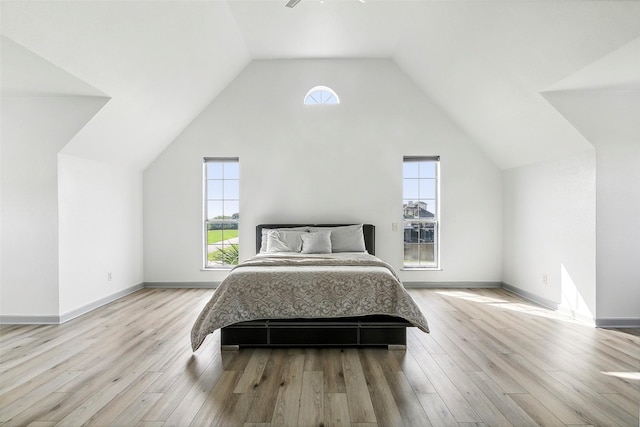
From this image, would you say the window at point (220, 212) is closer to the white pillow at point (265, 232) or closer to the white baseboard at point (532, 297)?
the white pillow at point (265, 232)

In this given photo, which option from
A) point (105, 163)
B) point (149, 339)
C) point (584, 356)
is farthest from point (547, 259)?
point (105, 163)

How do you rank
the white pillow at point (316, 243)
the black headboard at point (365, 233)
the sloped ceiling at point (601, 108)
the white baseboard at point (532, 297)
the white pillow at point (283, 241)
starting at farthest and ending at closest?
1. the black headboard at point (365, 233)
2. the white pillow at point (283, 241)
3. the white pillow at point (316, 243)
4. the white baseboard at point (532, 297)
5. the sloped ceiling at point (601, 108)

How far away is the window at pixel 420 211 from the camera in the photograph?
5375mm

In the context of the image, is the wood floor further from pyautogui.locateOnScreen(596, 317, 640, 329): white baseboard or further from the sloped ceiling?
the sloped ceiling

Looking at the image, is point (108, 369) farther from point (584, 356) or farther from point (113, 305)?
point (584, 356)

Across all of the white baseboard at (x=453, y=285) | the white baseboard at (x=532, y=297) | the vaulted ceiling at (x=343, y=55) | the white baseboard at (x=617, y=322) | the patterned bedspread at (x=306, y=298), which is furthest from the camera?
the white baseboard at (x=453, y=285)

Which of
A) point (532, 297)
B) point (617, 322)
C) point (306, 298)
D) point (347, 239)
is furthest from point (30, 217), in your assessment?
point (617, 322)

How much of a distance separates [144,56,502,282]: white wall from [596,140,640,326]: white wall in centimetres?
181

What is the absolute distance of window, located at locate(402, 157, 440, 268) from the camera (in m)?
5.38

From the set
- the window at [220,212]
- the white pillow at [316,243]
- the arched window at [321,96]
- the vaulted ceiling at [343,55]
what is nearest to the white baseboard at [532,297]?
the vaulted ceiling at [343,55]

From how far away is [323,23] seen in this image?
4184 millimetres

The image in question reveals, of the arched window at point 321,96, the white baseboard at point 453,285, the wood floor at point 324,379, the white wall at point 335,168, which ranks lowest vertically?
the wood floor at point 324,379

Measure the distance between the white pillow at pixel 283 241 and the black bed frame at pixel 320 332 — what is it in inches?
67.8

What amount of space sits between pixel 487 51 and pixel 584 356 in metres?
3.02
